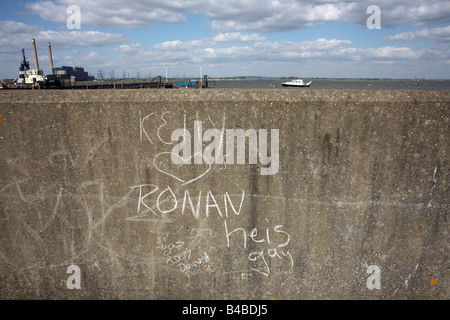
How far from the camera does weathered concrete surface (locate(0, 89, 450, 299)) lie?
7.88ft

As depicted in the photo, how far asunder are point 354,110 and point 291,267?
1597mm

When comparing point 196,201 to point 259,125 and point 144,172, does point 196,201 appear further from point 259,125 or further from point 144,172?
point 259,125

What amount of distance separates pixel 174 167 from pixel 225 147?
51cm

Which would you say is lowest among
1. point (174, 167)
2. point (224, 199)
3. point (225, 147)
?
point (224, 199)

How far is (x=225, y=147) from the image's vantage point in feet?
8.18

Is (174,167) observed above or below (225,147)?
below

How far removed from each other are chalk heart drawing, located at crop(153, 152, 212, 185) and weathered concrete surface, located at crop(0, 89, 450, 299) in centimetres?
1

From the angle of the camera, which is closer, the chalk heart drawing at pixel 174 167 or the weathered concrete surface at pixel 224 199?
the weathered concrete surface at pixel 224 199

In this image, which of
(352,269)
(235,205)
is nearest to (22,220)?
(235,205)

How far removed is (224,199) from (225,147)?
50 cm

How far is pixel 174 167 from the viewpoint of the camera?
2.54m

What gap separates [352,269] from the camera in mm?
2625

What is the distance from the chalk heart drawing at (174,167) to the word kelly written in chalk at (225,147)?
0.02m

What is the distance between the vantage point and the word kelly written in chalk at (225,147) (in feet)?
8.05
